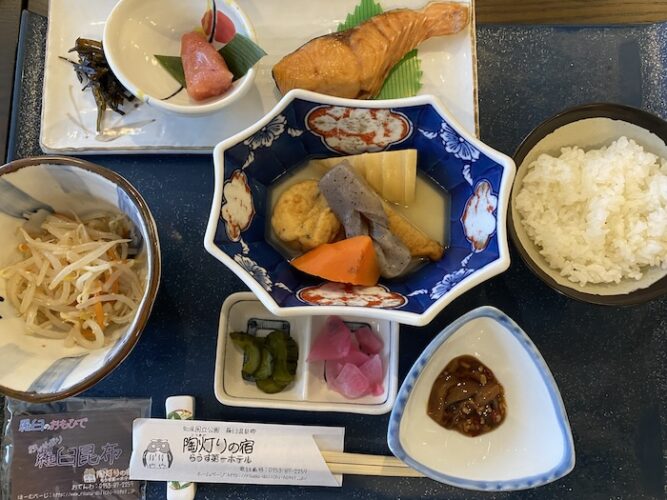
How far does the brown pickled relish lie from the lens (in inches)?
47.4

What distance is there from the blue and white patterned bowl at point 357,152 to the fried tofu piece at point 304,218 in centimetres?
5

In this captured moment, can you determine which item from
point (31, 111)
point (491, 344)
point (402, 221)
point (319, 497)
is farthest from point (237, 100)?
point (319, 497)

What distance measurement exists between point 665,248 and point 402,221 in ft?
1.86

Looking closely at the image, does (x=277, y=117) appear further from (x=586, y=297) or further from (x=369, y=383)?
(x=586, y=297)

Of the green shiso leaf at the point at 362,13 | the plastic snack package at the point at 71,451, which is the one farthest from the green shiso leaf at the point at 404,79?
the plastic snack package at the point at 71,451

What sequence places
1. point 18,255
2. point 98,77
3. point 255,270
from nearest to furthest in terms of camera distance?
point 255,270 < point 18,255 < point 98,77

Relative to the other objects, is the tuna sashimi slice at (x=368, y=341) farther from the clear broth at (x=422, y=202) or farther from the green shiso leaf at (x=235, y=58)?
the green shiso leaf at (x=235, y=58)

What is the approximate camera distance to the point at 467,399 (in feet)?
4.00

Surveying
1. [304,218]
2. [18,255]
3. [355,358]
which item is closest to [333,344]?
[355,358]

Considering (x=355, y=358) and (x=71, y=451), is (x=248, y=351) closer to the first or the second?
(x=355, y=358)

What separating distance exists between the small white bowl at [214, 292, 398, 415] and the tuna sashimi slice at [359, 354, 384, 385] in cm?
1

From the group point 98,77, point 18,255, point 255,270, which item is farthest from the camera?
point 98,77

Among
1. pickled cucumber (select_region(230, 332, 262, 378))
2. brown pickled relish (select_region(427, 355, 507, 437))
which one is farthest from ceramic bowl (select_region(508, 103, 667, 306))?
pickled cucumber (select_region(230, 332, 262, 378))

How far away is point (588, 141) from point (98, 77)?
117cm
